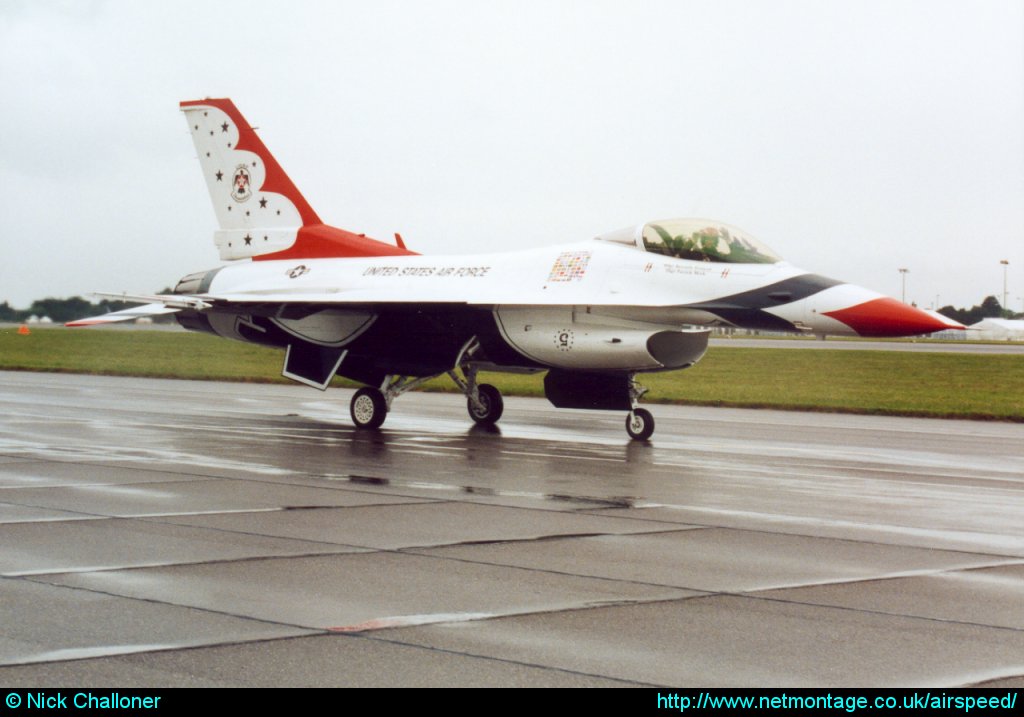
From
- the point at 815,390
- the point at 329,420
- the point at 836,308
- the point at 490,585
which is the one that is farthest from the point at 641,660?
the point at 815,390

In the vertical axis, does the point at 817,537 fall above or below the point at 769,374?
above

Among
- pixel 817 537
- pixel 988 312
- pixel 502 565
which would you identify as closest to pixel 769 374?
A: pixel 817 537

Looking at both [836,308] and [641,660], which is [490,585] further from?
[836,308]

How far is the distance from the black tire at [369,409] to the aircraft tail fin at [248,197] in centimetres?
305

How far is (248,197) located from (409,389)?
488 cm

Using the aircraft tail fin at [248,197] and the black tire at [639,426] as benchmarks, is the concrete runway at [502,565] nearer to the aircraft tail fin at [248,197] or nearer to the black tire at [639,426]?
the black tire at [639,426]

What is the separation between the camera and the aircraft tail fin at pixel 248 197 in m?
19.4

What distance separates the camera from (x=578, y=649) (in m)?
5.05

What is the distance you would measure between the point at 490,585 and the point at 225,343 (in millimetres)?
45285

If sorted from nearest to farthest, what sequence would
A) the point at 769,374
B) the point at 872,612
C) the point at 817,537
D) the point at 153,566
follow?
1. the point at 872,612
2. the point at 153,566
3. the point at 817,537
4. the point at 769,374

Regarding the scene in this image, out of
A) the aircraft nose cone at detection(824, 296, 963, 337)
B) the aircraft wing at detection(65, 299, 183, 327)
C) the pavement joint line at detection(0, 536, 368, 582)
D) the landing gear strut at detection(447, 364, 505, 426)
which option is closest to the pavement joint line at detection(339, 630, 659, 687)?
the pavement joint line at detection(0, 536, 368, 582)

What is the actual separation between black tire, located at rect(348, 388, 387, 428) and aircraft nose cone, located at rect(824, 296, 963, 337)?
22.1 feet

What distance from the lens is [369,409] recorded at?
17203 mm

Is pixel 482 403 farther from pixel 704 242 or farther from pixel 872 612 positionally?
pixel 872 612
